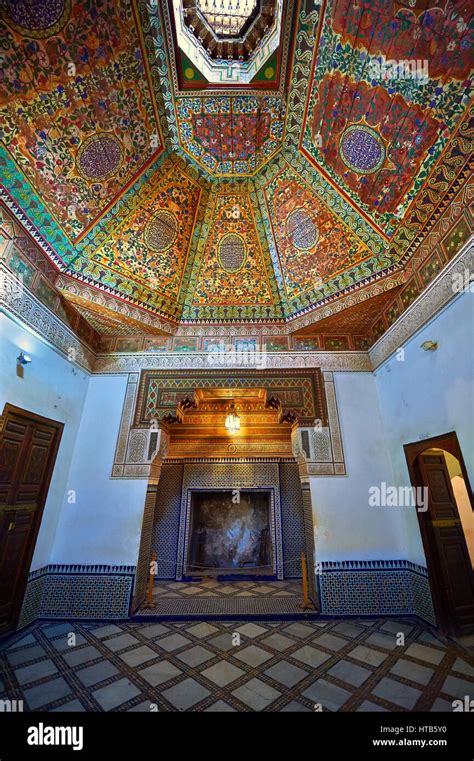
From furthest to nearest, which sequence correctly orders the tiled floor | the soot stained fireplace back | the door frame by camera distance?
the soot stained fireplace back < the door frame < the tiled floor

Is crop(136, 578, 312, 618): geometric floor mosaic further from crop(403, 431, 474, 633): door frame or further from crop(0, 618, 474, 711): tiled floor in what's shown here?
crop(403, 431, 474, 633): door frame

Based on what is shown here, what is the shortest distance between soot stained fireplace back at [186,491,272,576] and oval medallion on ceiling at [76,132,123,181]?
5.20m

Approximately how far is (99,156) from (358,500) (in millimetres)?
4691

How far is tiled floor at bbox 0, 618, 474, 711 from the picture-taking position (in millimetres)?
2010

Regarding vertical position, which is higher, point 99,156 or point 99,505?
point 99,156

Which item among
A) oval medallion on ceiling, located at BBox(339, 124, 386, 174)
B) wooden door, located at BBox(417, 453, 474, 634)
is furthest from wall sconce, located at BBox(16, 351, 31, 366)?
wooden door, located at BBox(417, 453, 474, 634)

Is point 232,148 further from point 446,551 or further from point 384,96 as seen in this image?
point 446,551

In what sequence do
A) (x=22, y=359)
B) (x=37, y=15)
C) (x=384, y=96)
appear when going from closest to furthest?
1. (x=37, y=15)
2. (x=384, y=96)
3. (x=22, y=359)

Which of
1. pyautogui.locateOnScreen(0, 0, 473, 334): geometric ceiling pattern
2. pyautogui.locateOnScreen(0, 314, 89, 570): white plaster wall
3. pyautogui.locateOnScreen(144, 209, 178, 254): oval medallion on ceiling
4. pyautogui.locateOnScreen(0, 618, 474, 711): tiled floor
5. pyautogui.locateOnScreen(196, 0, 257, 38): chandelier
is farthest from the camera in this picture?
pyautogui.locateOnScreen(144, 209, 178, 254): oval medallion on ceiling

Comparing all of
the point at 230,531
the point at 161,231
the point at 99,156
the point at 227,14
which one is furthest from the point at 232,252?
the point at 230,531

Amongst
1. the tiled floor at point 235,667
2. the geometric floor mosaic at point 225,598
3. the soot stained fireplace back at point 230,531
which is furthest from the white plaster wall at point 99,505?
the soot stained fireplace back at point 230,531

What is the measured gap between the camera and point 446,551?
3.08m

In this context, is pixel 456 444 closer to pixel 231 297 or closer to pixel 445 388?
pixel 445 388
